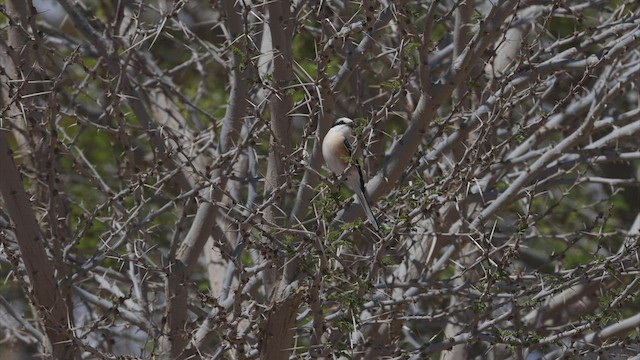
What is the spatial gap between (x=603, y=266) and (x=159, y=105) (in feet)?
13.1

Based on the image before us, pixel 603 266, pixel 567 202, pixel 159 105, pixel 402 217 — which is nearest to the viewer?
pixel 402 217

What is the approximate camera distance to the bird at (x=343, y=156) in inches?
198

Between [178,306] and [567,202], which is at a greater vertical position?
[178,306]

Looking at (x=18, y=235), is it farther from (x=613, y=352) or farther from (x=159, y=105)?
(x=613, y=352)

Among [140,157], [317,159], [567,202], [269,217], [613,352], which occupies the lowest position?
[567,202]

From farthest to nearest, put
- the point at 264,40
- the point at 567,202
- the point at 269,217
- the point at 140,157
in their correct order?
the point at 567,202 < the point at 140,157 < the point at 264,40 < the point at 269,217

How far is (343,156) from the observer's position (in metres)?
4.75

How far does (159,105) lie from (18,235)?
271 centimetres

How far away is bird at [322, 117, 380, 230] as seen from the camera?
16.5 ft

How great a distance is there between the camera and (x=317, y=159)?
203 inches

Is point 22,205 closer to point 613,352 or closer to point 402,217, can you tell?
point 402,217

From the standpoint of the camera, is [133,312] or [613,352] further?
[133,312]

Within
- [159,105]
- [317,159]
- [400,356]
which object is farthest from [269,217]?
[159,105]

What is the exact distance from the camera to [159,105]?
7891 mm
